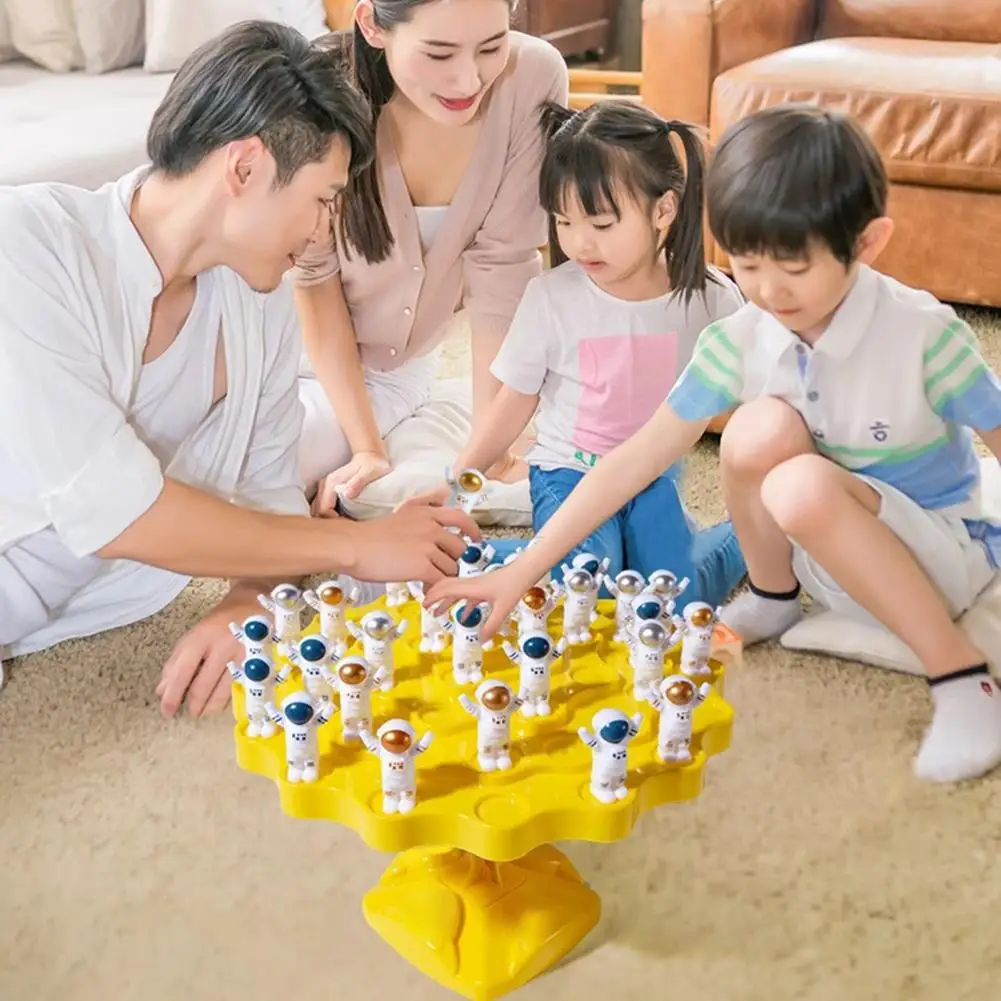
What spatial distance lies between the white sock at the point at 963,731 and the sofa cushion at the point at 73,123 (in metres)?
1.51

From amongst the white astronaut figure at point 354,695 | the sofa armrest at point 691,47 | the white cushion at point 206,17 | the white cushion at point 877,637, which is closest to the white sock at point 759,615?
the white cushion at point 877,637

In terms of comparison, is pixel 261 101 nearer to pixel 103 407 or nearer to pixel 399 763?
pixel 103 407

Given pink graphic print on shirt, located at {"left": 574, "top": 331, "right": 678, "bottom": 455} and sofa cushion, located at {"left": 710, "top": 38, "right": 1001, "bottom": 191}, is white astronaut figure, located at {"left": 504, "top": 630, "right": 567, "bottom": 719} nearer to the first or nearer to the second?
pink graphic print on shirt, located at {"left": 574, "top": 331, "right": 678, "bottom": 455}

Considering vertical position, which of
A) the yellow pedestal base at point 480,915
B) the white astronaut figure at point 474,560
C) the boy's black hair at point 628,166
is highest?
the boy's black hair at point 628,166

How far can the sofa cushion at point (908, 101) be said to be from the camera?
2.10 m

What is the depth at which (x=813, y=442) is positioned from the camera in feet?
4.25

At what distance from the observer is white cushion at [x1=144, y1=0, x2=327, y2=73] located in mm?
2326

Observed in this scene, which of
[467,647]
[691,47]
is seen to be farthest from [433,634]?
[691,47]

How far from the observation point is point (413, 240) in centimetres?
164

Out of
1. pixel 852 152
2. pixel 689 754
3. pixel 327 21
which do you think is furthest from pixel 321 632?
pixel 327 21

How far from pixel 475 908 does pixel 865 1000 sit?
1.02ft

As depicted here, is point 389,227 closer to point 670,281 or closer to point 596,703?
point 670,281

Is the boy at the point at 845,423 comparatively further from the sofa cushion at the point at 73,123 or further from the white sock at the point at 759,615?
the sofa cushion at the point at 73,123

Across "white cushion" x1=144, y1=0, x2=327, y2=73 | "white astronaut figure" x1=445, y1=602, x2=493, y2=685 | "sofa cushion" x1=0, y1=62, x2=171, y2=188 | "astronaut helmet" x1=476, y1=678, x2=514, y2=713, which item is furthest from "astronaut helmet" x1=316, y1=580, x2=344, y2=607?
"white cushion" x1=144, y1=0, x2=327, y2=73
